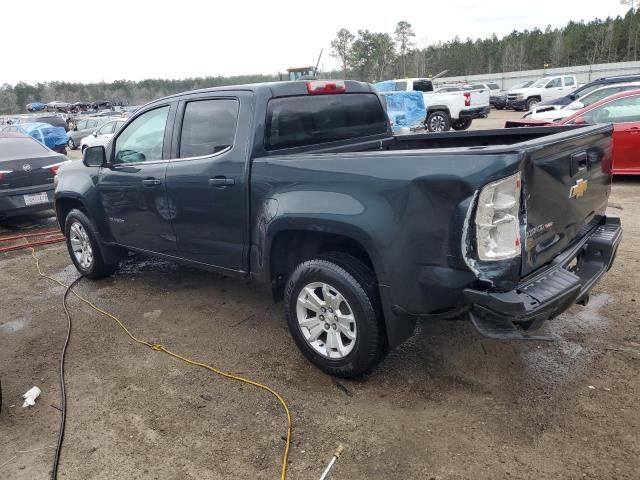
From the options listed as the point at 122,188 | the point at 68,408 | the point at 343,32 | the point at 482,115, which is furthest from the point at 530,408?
the point at 343,32

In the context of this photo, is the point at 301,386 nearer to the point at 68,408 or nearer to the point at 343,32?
the point at 68,408

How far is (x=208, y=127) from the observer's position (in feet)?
13.1

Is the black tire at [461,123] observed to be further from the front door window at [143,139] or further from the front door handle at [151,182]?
the front door handle at [151,182]

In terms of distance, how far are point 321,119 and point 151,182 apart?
1555 mm

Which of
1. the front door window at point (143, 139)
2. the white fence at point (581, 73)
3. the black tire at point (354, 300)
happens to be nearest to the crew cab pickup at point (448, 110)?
the front door window at point (143, 139)

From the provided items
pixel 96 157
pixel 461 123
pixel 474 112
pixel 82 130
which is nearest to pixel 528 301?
pixel 96 157

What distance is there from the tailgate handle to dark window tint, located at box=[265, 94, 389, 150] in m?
1.82

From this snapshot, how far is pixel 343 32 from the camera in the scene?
6172cm

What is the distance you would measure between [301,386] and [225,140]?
6.08 ft

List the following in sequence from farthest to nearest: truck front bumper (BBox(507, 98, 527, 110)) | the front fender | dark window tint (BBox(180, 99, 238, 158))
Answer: truck front bumper (BBox(507, 98, 527, 110))
the front fender
dark window tint (BBox(180, 99, 238, 158))

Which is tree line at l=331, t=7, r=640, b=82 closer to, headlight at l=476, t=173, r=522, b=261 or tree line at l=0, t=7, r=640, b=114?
tree line at l=0, t=7, r=640, b=114

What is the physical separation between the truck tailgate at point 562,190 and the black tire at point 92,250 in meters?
4.33

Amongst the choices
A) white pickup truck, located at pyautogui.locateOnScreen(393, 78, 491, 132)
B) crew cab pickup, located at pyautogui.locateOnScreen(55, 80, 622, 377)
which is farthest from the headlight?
white pickup truck, located at pyautogui.locateOnScreen(393, 78, 491, 132)

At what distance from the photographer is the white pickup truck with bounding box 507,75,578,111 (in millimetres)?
27652
